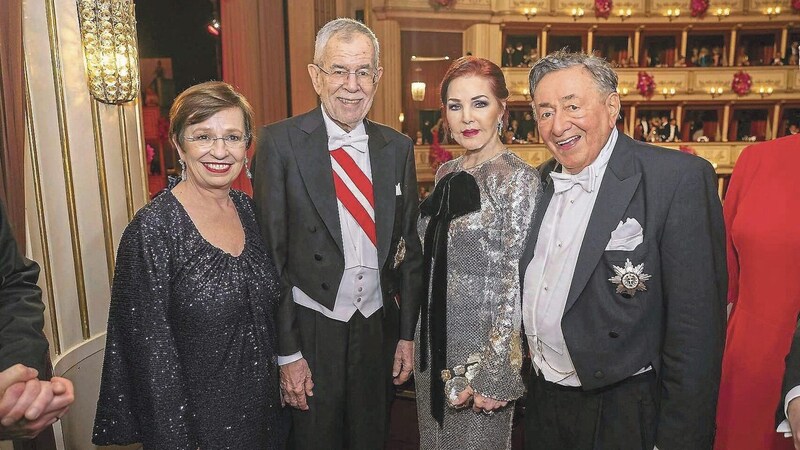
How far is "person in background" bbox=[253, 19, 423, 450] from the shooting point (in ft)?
6.49

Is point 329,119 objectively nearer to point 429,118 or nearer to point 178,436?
point 178,436

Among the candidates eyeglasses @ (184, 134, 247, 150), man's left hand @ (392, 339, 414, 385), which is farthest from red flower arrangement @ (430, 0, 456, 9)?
eyeglasses @ (184, 134, 247, 150)

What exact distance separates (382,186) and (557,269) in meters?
0.75

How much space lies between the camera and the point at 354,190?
2.05 metres

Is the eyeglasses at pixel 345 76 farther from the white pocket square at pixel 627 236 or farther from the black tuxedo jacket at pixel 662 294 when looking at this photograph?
the white pocket square at pixel 627 236

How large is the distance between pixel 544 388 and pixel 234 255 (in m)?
1.09

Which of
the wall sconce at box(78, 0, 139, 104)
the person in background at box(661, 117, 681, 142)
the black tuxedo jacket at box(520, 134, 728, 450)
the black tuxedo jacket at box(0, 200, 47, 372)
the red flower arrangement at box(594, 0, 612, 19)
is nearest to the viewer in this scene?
the black tuxedo jacket at box(0, 200, 47, 372)

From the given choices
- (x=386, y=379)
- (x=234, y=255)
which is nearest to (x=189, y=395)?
(x=234, y=255)

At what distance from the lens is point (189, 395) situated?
1704 millimetres

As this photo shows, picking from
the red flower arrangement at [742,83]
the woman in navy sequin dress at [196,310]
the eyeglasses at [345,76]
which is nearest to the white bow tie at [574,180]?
the eyeglasses at [345,76]

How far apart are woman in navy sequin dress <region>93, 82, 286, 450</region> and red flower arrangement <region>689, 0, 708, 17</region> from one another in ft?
37.4

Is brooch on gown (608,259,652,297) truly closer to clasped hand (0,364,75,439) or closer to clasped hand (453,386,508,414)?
clasped hand (453,386,508,414)

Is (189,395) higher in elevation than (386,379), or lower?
higher

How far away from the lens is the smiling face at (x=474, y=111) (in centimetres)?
189
